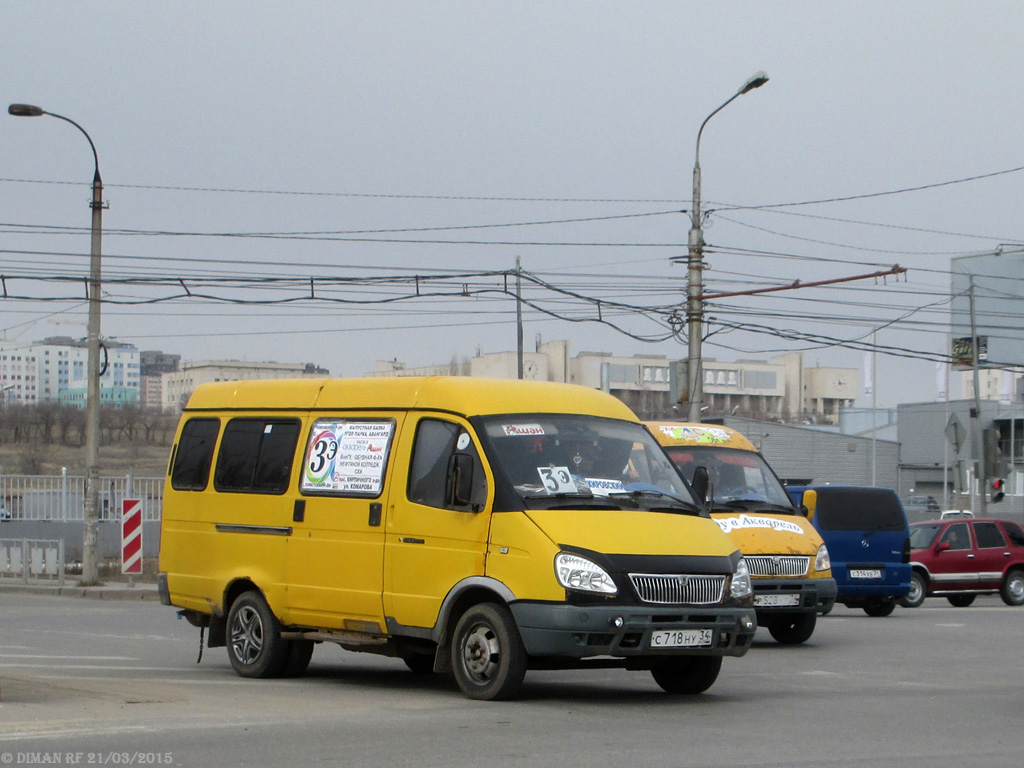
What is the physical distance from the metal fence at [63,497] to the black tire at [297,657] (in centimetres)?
2304

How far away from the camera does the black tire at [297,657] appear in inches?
456

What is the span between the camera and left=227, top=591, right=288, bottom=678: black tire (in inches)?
450

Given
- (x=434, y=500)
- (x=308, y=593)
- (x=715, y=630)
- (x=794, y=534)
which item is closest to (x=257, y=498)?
(x=308, y=593)

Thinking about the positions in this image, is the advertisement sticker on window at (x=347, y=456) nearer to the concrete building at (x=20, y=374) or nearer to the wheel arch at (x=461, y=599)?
the wheel arch at (x=461, y=599)

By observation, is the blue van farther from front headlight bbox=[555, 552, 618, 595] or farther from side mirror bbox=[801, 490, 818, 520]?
front headlight bbox=[555, 552, 618, 595]

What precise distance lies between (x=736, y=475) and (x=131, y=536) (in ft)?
46.9

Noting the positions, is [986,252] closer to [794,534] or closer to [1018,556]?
[1018,556]

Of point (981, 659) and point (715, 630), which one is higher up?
point (715, 630)

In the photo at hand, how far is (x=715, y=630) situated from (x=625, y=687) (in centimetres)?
183

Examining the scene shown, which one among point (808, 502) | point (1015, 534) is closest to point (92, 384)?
point (808, 502)

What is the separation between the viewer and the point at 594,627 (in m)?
9.19

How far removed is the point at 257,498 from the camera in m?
11.7

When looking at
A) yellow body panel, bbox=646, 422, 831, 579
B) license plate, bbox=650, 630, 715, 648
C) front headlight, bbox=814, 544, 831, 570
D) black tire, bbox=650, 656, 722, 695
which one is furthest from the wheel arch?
front headlight, bbox=814, 544, 831, 570

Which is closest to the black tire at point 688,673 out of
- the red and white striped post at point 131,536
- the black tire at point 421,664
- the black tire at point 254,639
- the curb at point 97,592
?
the black tire at point 421,664
